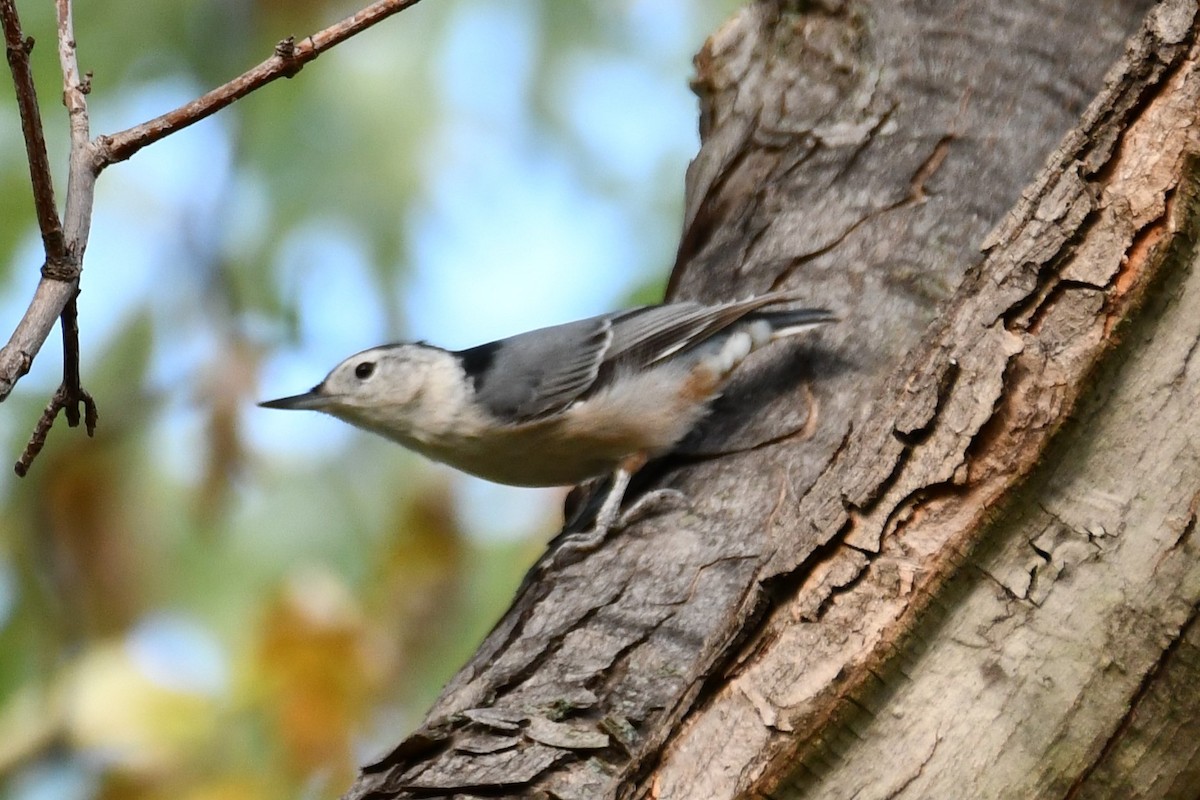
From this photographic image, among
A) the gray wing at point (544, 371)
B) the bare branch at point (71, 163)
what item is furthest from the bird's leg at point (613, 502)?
the bare branch at point (71, 163)

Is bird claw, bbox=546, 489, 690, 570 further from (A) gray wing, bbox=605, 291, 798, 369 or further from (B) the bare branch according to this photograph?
(B) the bare branch

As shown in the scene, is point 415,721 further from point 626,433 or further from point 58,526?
point 626,433

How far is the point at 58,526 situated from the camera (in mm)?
3625

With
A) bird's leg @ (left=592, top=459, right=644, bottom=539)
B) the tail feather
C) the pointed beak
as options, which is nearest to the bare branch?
bird's leg @ (left=592, top=459, right=644, bottom=539)

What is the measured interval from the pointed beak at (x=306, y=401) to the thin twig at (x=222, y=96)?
5.60 feet

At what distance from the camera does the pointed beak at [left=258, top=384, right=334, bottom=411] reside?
309cm

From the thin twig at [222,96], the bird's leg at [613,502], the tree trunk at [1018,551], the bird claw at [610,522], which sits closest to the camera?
the tree trunk at [1018,551]

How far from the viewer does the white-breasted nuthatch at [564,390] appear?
2738 mm

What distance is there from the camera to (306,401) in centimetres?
312

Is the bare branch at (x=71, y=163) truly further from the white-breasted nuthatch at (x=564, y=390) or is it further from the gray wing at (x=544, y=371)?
the gray wing at (x=544, y=371)

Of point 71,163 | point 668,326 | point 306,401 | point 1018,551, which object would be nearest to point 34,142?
point 71,163

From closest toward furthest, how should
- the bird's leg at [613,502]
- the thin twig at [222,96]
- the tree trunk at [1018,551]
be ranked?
the tree trunk at [1018,551] → the thin twig at [222,96] → the bird's leg at [613,502]

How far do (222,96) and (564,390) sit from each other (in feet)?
5.30

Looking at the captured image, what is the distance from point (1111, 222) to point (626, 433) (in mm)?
1628
